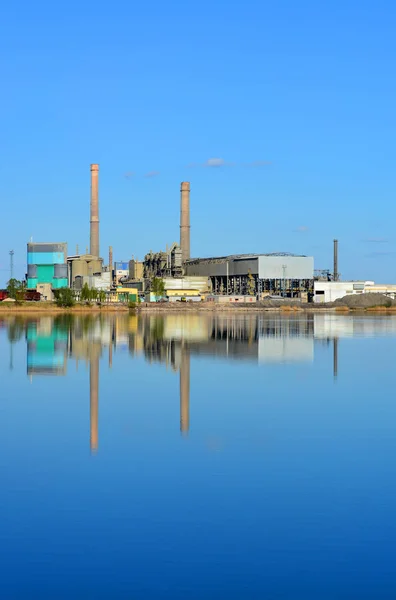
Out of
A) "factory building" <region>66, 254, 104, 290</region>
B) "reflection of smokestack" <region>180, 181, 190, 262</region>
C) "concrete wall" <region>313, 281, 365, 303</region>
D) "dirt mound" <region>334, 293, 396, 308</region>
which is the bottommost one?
"dirt mound" <region>334, 293, 396, 308</region>

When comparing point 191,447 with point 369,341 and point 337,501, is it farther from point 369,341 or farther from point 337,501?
point 369,341

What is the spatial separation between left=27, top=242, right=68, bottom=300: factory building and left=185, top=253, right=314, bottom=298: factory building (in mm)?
14304

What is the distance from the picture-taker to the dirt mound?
8744cm

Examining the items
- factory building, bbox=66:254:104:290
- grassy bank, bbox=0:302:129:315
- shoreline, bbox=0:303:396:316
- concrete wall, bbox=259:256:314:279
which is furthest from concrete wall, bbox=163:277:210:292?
grassy bank, bbox=0:302:129:315

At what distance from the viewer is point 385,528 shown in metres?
6.80

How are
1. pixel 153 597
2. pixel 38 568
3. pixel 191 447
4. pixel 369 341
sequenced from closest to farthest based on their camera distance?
pixel 153 597 → pixel 38 568 → pixel 191 447 → pixel 369 341

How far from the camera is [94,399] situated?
48.9 ft

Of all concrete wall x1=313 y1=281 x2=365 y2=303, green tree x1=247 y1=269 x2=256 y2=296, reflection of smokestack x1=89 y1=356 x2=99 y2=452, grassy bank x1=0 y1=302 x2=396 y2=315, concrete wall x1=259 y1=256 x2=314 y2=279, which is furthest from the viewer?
concrete wall x1=313 y1=281 x2=365 y2=303

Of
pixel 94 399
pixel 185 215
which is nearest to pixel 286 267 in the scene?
pixel 185 215

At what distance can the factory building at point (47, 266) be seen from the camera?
87500 millimetres

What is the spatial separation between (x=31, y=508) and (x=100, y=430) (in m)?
4.08

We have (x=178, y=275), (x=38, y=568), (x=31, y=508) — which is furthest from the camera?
(x=178, y=275)

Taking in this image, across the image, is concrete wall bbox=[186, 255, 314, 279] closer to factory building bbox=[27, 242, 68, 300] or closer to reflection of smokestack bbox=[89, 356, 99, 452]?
factory building bbox=[27, 242, 68, 300]

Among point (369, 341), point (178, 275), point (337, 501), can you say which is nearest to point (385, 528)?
point (337, 501)
